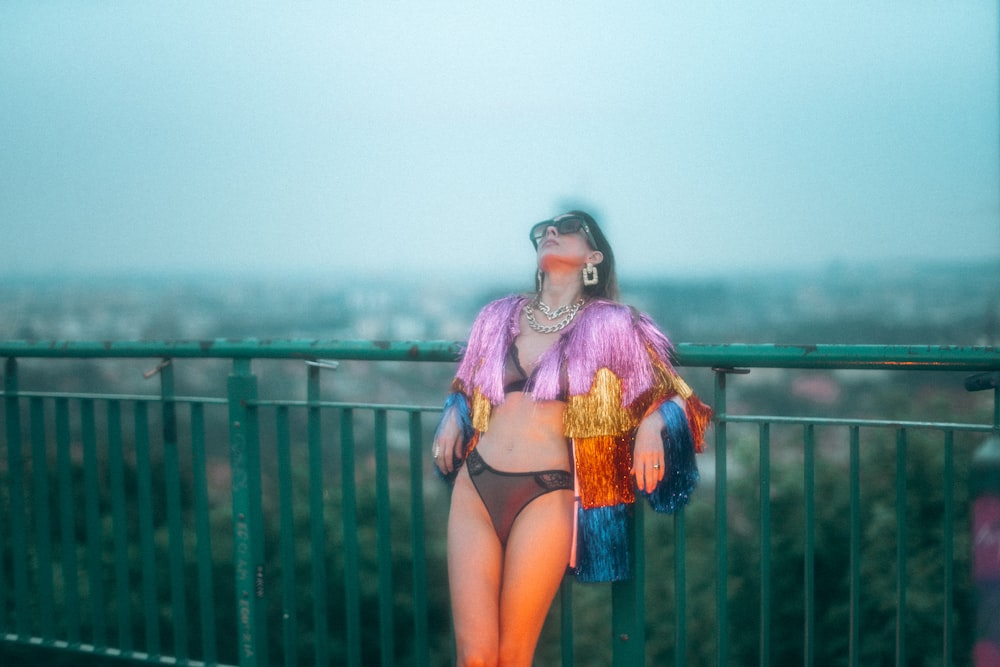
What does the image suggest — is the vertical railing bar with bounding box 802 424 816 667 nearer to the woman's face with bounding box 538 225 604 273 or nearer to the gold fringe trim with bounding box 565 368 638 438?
the gold fringe trim with bounding box 565 368 638 438

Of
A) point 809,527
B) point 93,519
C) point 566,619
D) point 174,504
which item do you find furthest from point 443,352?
point 93,519

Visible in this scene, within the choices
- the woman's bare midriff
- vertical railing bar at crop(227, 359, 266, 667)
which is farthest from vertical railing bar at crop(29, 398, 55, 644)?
the woman's bare midriff

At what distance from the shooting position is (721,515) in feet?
8.47

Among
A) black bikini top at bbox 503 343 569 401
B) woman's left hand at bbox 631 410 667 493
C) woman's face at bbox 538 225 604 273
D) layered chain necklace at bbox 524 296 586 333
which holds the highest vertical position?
woman's face at bbox 538 225 604 273

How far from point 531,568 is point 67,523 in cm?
195

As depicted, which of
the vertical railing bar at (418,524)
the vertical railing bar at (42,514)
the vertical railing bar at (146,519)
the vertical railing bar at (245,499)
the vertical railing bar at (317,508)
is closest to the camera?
the vertical railing bar at (418,524)

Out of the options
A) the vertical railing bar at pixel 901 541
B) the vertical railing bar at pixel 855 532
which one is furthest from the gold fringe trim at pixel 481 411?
the vertical railing bar at pixel 901 541

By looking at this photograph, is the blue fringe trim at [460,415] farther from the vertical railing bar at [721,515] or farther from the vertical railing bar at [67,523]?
the vertical railing bar at [67,523]

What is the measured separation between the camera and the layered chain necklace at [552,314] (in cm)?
247

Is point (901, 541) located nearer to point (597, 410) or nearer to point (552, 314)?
point (597, 410)

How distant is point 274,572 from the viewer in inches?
1087

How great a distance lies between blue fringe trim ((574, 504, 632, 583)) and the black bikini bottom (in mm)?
102

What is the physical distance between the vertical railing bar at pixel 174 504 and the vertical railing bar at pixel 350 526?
25.1 inches

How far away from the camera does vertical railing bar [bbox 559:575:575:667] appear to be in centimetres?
269
